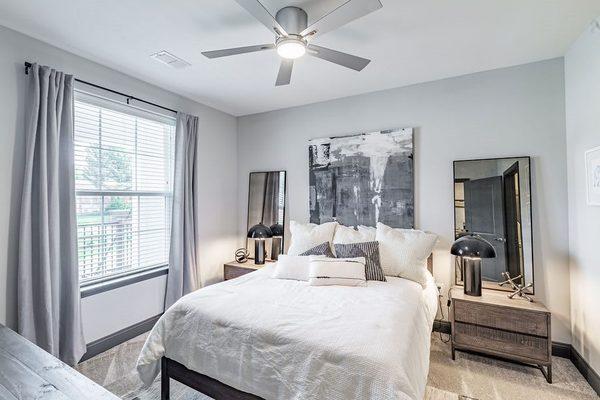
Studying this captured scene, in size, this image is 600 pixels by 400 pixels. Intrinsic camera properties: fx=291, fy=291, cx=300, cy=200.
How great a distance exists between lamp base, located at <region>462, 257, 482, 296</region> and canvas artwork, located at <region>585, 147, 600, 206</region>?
89 centimetres

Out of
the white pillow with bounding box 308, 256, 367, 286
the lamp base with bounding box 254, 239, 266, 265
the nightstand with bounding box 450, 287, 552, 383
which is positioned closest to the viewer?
the nightstand with bounding box 450, 287, 552, 383

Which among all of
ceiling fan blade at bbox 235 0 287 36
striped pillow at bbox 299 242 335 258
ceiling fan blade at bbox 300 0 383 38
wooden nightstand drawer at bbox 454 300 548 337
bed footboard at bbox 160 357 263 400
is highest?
ceiling fan blade at bbox 235 0 287 36

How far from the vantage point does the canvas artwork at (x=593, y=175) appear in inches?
81.1

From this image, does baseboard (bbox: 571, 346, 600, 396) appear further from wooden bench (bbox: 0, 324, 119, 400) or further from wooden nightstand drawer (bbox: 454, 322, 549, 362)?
wooden bench (bbox: 0, 324, 119, 400)

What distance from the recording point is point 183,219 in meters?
3.34

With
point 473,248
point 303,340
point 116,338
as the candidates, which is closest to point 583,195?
point 473,248

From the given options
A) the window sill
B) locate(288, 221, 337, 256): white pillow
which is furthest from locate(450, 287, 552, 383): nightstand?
the window sill

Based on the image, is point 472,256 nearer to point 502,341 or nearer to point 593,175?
point 502,341

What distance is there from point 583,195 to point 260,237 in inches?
120

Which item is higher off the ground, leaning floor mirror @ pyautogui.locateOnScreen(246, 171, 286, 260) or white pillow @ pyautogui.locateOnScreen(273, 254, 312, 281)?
leaning floor mirror @ pyautogui.locateOnScreen(246, 171, 286, 260)

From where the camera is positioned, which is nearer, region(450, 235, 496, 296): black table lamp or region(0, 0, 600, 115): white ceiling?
region(0, 0, 600, 115): white ceiling

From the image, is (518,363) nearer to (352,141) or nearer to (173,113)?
(352,141)

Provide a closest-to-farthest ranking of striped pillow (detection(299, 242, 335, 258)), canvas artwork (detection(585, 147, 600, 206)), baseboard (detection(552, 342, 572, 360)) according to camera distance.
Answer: canvas artwork (detection(585, 147, 600, 206)) → baseboard (detection(552, 342, 572, 360)) → striped pillow (detection(299, 242, 335, 258))

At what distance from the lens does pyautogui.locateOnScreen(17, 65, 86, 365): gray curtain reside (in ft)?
7.07
